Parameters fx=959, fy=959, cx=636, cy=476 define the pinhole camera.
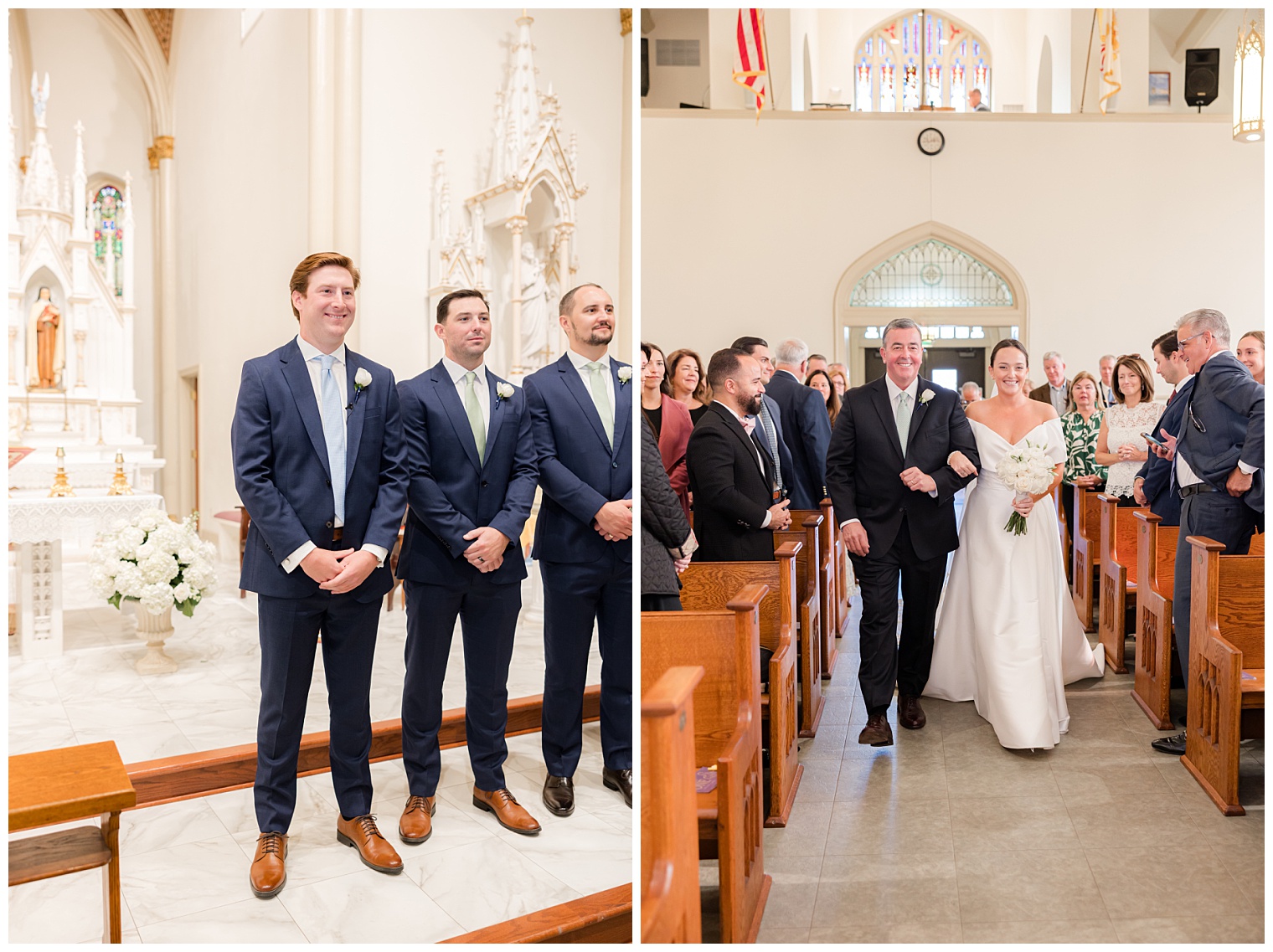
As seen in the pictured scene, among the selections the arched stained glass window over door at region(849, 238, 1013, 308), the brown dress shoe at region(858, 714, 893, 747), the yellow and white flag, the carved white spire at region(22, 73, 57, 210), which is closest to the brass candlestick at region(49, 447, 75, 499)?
the carved white spire at region(22, 73, 57, 210)

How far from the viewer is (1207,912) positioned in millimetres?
2312

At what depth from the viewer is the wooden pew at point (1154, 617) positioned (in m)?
3.61

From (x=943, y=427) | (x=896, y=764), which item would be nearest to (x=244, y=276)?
(x=943, y=427)

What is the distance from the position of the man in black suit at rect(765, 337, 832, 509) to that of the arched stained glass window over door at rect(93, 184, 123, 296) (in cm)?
530

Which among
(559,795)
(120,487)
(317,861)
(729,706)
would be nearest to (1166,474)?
(729,706)

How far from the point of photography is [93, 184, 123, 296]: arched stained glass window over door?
7.42m

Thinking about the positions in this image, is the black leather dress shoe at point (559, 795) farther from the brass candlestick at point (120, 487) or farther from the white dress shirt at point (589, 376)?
the brass candlestick at point (120, 487)

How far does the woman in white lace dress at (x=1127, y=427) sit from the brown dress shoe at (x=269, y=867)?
4.49 m

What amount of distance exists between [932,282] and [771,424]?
6.62 m

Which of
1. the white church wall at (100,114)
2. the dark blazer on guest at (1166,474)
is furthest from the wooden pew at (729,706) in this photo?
the white church wall at (100,114)

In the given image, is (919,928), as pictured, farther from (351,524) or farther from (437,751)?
(351,524)

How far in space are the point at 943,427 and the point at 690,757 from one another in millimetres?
2222

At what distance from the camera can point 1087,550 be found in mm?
5191

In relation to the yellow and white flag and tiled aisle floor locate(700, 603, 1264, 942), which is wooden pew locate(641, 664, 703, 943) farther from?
the yellow and white flag
